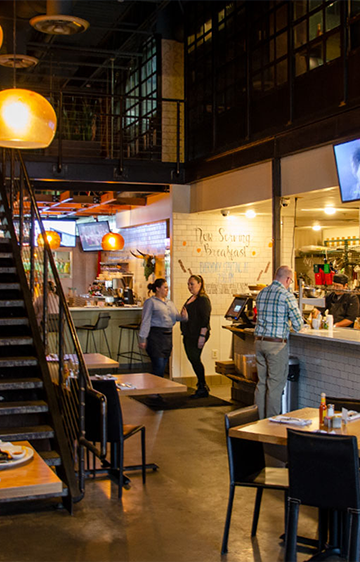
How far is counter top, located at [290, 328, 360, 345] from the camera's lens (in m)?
7.18

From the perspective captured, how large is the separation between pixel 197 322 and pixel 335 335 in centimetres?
311

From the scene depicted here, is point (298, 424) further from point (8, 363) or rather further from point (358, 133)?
point (358, 133)

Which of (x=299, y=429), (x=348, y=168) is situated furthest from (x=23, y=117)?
(x=348, y=168)

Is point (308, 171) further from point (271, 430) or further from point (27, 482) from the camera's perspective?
point (27, 482)

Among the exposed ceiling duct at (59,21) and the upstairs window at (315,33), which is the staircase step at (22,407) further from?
the upstairs window at (315,33)

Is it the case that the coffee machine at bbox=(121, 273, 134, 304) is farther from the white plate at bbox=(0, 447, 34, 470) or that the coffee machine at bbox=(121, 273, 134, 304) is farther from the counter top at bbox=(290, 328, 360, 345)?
the white plate at bbox=(0, 447, 34, 470)

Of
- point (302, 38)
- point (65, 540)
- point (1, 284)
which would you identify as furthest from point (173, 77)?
point (65, 540)

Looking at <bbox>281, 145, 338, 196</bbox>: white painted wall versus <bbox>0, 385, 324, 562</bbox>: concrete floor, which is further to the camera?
<bbox>281, 145, 338, 196</bbox>: white painted wall

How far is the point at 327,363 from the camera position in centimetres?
786

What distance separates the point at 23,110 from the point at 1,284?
2.56m

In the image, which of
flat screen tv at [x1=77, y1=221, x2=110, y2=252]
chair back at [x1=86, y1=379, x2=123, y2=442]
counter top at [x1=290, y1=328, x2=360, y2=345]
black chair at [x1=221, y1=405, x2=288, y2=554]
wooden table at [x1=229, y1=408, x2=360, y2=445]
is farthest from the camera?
flat screen tv at [x1=77, y1=221, x2=110, y2=252]

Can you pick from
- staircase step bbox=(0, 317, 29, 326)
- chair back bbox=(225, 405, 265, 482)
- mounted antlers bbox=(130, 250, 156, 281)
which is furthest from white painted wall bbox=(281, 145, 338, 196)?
mounted antlers bbox=(130, 250, 156, 281)

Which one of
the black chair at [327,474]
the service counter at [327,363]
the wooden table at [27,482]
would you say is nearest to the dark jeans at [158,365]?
the service counter at [327,363]

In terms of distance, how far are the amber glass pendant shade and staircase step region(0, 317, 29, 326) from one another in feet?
7.16
